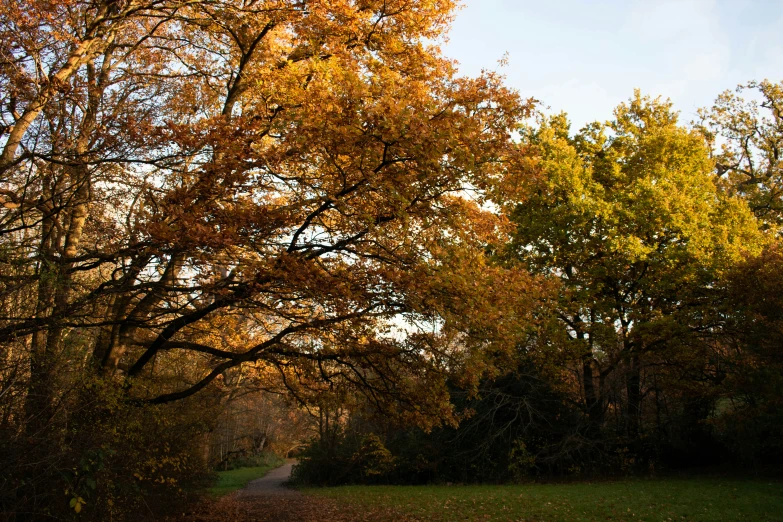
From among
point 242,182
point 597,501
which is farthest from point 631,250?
point 242,182

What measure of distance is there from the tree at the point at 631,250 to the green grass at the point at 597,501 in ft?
14.7

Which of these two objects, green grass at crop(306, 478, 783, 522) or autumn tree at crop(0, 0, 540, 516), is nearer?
autumn tree at crop(0, 0, 540, 516)

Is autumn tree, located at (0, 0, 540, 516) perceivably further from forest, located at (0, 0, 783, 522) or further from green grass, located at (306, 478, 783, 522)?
green grass, located at (306, 478, 783, 522)

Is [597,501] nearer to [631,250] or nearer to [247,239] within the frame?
[631,250]

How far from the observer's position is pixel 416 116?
729 cm

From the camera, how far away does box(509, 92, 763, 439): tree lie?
19.7m

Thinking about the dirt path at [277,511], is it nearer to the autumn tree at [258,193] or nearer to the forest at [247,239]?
the forest at [247,239]

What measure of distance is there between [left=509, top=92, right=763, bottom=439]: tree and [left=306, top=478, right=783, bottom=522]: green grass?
4466mm

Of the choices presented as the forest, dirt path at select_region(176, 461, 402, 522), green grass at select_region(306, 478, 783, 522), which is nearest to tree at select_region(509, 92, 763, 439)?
the forest

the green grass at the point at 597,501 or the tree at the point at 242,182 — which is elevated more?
the tree at the point at 242,182

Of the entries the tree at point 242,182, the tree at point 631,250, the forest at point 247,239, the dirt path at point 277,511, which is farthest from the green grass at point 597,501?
the tree at point 242,182

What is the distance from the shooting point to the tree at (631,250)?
19.7 m

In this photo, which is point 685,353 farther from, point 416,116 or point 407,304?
point 416,116

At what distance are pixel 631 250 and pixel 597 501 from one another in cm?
913
